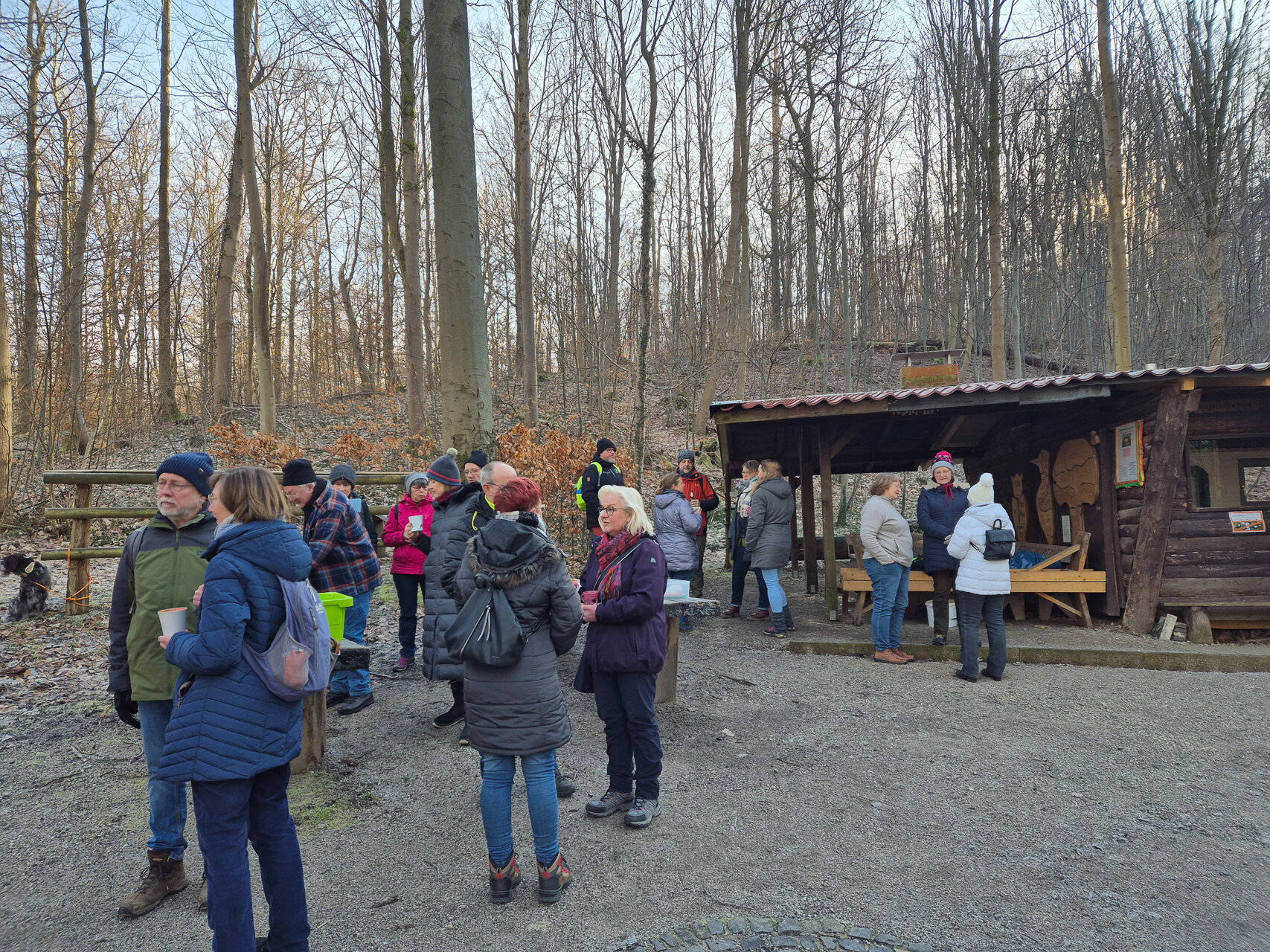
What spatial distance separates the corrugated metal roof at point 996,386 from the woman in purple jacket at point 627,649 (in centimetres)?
443

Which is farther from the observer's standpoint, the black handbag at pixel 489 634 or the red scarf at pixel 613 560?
the red scarf at pixel 613 560

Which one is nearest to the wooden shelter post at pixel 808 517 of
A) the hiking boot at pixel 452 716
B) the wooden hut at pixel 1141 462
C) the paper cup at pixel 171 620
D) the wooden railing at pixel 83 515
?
the wooden hut at pixel 1141 462

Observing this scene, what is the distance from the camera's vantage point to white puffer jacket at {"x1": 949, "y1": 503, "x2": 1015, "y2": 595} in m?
6.52

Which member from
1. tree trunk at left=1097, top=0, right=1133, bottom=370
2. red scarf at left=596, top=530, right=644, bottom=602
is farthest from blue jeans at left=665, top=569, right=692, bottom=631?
tree trunk at left=1097, top=0, right=1133, bottom=370

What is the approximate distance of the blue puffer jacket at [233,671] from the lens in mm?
2531

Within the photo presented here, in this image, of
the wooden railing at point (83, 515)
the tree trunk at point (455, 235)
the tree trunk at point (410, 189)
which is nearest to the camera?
the wooden railing at point (83, 515)

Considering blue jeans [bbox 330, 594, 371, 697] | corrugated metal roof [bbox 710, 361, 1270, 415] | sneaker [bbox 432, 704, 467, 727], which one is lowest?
sneaker [bbox 432, 704, 467, 727]

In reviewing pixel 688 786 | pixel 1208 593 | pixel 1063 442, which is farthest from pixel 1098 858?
pixel 1063 442

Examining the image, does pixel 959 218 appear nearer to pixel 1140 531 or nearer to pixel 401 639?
pixel 1140 531

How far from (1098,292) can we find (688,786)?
28475mm

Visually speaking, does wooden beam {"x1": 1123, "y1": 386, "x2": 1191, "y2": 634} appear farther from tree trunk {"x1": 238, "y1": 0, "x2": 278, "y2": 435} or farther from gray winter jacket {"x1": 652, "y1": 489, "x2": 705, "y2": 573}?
tree trunk {"x1": 238, "y1": 0, "x2": 278, "y2": 435}

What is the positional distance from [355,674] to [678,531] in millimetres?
3753

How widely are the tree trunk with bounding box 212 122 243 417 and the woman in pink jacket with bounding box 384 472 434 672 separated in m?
13.9

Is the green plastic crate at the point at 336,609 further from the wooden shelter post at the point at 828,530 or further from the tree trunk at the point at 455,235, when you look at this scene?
the wooden shelter post at the point at 828,530
